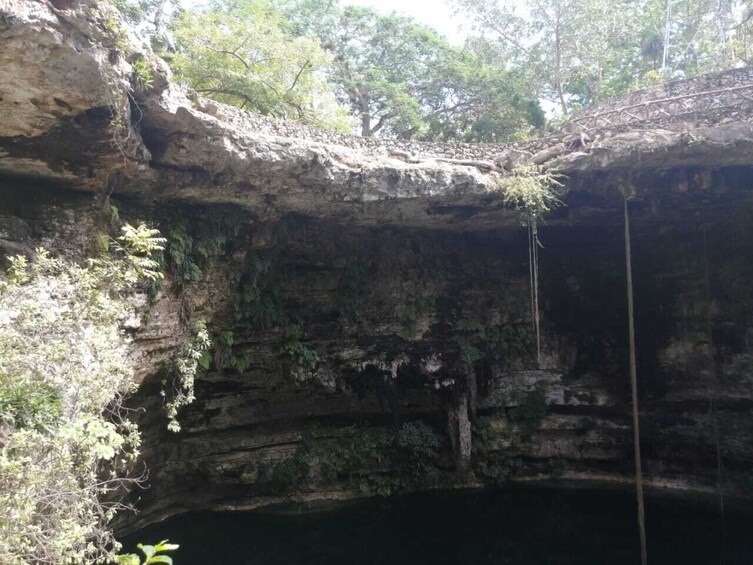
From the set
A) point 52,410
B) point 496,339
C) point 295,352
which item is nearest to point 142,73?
point 52,410

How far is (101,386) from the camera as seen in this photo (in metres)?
4.65

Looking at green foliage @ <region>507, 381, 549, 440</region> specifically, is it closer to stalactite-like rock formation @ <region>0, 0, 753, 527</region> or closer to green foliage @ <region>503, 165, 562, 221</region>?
stalactite-like rock formation @ <region>0, 0, 753, 527</region>

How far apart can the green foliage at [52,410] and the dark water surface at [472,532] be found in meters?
4.74

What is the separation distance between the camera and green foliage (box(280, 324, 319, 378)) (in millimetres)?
9906

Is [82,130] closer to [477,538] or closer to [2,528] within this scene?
[2,528]

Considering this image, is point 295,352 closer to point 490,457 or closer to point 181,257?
point 181,257

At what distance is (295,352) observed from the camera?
9.96 m

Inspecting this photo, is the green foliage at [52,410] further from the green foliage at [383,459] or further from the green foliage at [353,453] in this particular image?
the green foliage at [383,459]

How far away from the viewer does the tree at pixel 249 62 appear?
11945 millimetres

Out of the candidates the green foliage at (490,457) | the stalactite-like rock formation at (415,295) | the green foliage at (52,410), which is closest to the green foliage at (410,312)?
A: the stalactite-like rock formation at (415,295)

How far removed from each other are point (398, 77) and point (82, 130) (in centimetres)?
1334

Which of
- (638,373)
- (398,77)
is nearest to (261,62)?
(398,77)

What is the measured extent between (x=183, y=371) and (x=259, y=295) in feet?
6.86

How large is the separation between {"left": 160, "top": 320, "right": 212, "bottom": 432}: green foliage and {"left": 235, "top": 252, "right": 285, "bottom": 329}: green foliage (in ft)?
3.29
